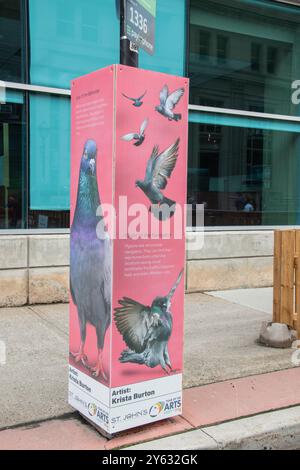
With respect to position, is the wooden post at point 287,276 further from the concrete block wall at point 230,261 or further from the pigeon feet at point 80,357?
the pigeon feet at point 80,357

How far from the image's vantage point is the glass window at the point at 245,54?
332 inches

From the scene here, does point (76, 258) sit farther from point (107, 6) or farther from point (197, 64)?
point (197, 64)

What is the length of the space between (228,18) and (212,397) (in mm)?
6846

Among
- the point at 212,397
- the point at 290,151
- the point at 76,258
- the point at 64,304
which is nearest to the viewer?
the point at 76,258

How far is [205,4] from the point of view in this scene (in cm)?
838

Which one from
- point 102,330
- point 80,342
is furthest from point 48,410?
point 102,330

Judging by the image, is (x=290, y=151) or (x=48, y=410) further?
(x=290, y=151)

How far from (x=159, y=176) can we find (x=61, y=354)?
2490mm

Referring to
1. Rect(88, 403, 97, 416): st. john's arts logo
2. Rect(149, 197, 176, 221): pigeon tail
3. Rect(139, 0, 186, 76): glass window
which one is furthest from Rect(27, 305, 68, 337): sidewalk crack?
Rect(139, 0, 186, 76): glass window

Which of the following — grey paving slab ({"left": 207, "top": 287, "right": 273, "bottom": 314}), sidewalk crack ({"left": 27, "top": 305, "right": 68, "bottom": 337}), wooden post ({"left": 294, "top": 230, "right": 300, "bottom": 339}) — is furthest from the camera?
grey paving slab ({"left": 207, "top": 287, "right": 273, "bottom": 314})

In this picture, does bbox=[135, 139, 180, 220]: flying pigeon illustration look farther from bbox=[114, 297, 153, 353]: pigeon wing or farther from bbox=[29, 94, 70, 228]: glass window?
bbox=[29, 94, 70, 228]: glass window

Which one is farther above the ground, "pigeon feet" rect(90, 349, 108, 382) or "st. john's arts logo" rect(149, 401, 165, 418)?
"pigeon feet" rect(90, 349, 108, 382)

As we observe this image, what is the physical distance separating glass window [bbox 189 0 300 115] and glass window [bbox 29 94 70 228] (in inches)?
93.0

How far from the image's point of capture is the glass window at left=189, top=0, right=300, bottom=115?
843cm
